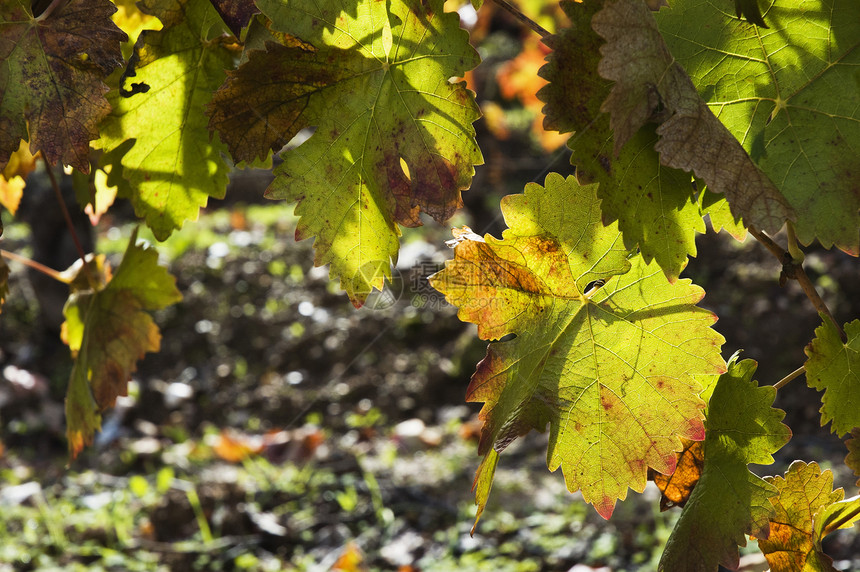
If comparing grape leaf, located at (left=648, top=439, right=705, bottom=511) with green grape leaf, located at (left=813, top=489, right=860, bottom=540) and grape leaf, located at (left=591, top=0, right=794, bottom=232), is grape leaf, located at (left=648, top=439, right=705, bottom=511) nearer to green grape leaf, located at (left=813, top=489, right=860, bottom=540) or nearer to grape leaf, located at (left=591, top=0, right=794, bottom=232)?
green grape leaf, located at (left=813, top=489, right=860, bottom=540)

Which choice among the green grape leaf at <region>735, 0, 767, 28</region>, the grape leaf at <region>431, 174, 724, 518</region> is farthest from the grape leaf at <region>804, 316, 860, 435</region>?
the green grape leaf at <region>735, 0, 767, 28</region>

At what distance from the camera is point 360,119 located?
2.48 ft

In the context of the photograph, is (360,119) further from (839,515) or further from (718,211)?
(839,515)

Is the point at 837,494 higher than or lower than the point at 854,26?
lower

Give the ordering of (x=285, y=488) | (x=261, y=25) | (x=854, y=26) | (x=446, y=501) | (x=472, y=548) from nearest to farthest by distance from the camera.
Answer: (x=854, y=26)
(x=261, y=25)
(x=472, y=548)
(x=446, y=501)
(x=285, y=488)

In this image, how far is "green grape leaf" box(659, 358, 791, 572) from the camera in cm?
A: 78

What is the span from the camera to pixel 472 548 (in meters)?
2.54

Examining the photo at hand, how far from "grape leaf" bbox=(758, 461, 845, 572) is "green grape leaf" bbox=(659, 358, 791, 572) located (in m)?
0.08

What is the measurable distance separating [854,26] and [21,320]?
5106 mm

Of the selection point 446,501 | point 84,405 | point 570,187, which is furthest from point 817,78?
point 446,501

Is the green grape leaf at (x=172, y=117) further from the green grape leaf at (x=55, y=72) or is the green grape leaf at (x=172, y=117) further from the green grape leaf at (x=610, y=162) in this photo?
the green grape leaf at (x=610, y=162)

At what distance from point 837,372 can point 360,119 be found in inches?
22.8

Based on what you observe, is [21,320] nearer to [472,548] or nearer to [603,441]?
[472,548]

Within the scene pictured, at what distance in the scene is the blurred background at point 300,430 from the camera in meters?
2.62
